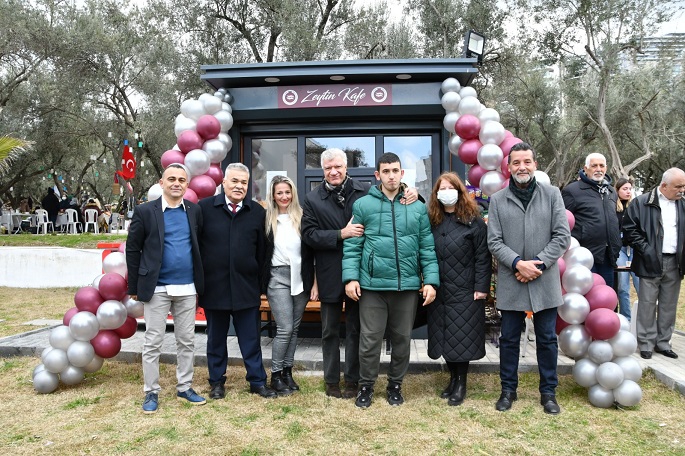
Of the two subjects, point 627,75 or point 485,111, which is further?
point 627,75

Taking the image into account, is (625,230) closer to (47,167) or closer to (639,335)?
(639,335)

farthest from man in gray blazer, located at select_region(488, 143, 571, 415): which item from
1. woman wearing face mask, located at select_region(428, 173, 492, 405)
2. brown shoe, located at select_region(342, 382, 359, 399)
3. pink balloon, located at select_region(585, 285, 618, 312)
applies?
brown shoe, located at select_region(342, 382, 359, 399)

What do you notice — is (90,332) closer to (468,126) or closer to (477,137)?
(468,126)

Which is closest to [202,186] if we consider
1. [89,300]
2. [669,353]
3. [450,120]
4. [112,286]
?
[112,286]

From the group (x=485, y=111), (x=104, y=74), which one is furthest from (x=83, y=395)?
(x=104, y=74)

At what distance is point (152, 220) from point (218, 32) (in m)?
14.1

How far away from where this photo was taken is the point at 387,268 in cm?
383

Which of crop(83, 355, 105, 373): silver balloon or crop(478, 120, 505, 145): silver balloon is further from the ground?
crop(478, 120, 505, 145): silver balloon

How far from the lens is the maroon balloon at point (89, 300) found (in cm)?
445

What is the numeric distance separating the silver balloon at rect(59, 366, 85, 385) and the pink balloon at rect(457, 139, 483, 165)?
4201 mm

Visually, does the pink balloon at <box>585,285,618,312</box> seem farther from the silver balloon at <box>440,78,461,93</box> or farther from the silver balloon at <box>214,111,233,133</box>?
the silver balloon at <box>214,111,233,133</box>

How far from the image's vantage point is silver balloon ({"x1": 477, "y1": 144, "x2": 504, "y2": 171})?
5.26 metres

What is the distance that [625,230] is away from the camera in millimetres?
5410

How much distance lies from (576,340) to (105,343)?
3.86m
